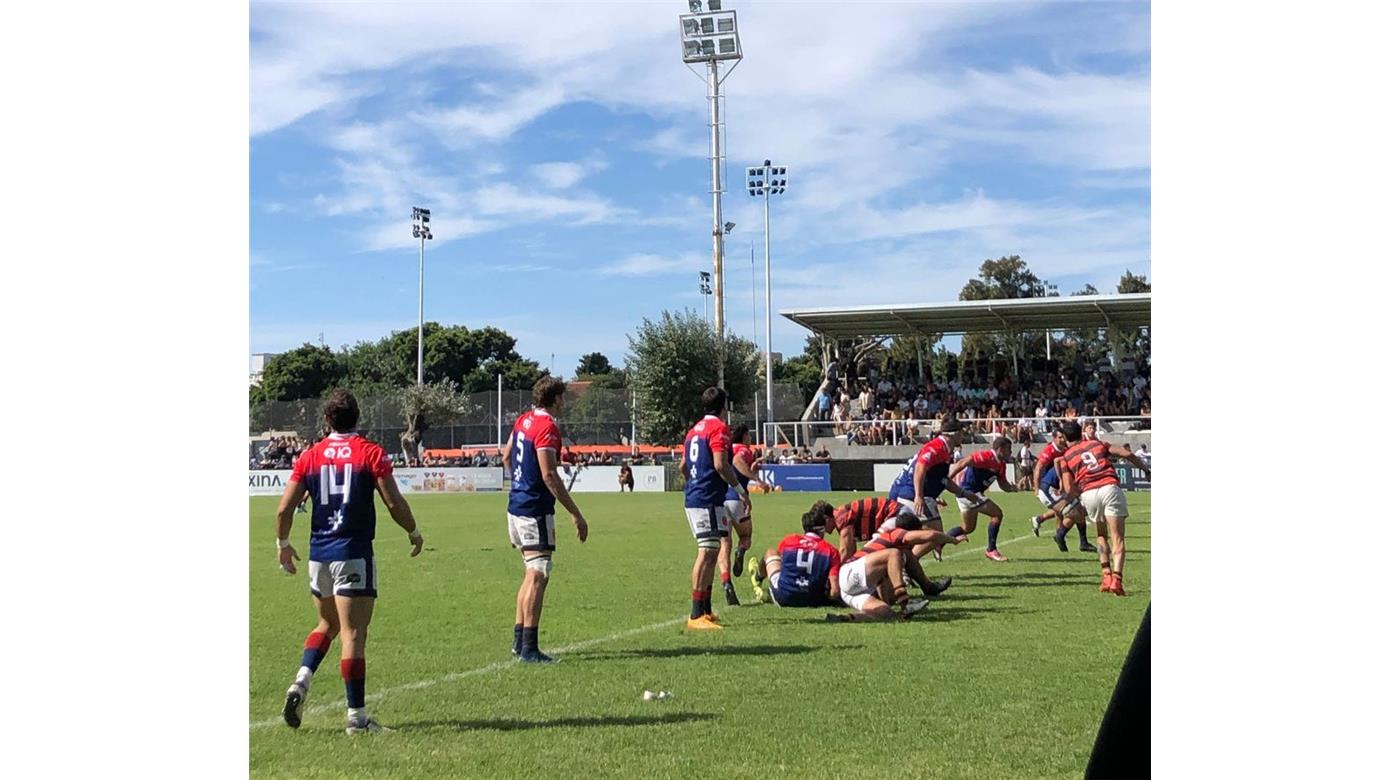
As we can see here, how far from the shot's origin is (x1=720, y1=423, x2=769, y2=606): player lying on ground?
418 inches

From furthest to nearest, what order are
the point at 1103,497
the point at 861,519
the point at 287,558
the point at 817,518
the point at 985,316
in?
the point at 985,316 < the point at 1103,497 < the point at 861,519 < the point at 817,518 < the point at 287,558

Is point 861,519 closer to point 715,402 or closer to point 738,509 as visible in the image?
point 738,509

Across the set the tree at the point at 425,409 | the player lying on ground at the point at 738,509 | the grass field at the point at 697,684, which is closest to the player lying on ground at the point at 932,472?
the grass field at the point at 697,684

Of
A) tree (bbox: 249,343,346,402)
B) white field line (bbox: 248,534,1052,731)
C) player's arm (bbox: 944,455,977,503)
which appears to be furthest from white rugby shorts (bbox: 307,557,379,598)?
tree (bbox: 249,343,346,402)

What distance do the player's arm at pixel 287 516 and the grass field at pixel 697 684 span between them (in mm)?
810

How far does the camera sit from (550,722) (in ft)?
19.3

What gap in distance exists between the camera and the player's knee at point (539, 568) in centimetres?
735

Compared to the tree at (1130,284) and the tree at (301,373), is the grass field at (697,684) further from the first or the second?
the tree at (301,373)

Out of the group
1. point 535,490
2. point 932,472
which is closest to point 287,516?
point 535,490

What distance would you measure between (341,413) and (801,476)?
30948 millimetres

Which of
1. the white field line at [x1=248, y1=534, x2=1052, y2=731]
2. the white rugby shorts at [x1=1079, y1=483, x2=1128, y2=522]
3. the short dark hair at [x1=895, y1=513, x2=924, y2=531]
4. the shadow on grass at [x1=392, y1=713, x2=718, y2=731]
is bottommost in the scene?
the white field line at [x1=248, y1=534, x2=1052, y2=731]

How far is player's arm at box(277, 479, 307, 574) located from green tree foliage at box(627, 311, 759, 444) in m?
41.6

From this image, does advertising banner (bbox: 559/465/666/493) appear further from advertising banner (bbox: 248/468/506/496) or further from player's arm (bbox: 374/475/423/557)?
player's arm (bbox: 374/475/423/557)
